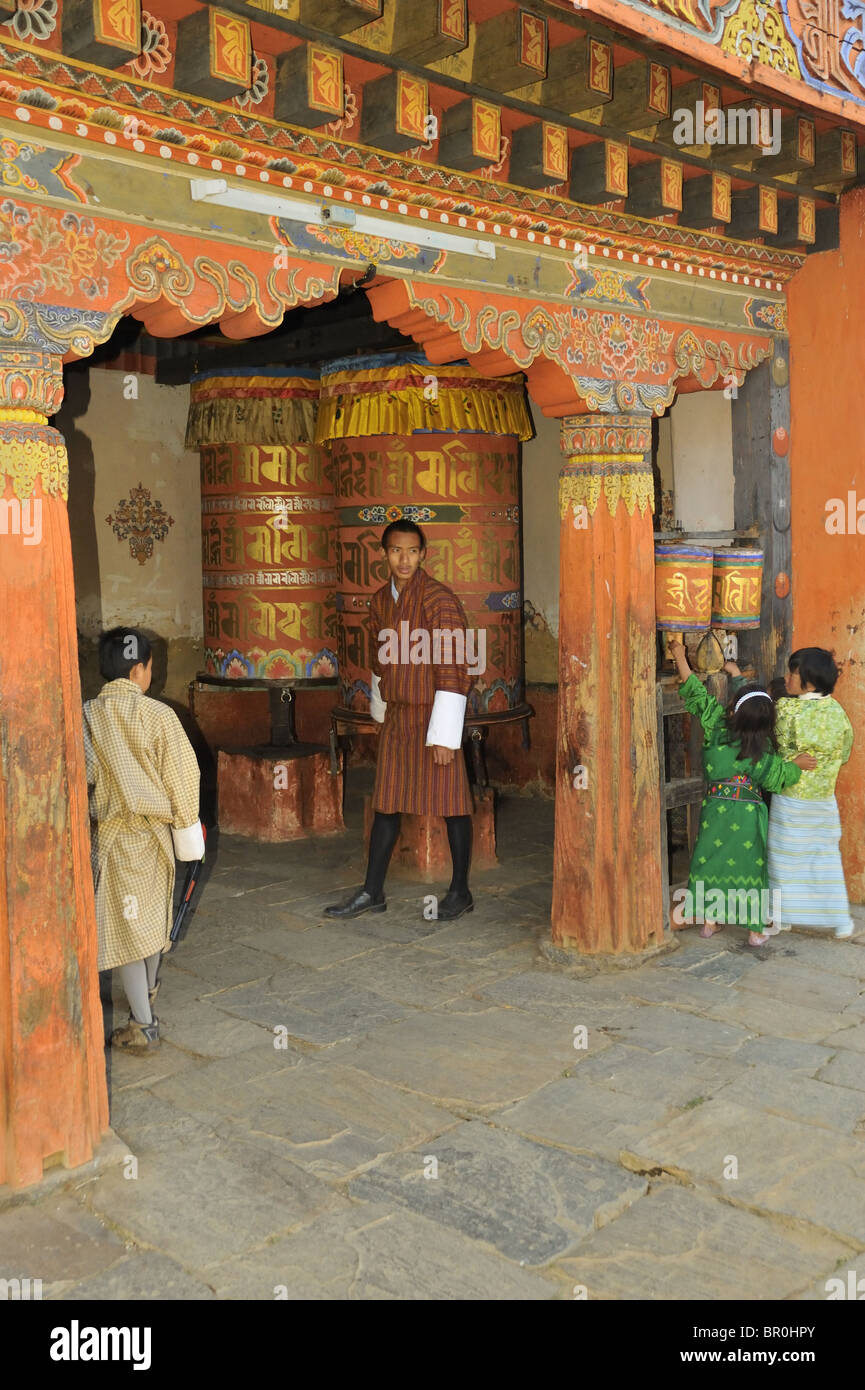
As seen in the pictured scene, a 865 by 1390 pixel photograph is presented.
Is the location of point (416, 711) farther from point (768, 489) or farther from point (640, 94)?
point (640, 94)

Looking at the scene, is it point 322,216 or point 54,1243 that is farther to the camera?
point 322,216

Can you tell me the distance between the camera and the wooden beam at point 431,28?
3.54m

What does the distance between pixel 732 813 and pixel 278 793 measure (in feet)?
9.58

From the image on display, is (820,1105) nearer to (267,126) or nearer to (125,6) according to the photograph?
(267,126)

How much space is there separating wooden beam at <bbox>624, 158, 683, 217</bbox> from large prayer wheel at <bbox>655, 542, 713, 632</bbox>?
1367mm

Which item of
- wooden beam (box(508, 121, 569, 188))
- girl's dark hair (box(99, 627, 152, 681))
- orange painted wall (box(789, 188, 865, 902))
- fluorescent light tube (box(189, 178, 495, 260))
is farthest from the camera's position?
orange painted wall (box(789, 188, 865, 902))

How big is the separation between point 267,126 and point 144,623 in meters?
4.96

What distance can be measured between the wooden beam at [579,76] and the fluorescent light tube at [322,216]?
1.78 feet

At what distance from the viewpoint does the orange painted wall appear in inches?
225

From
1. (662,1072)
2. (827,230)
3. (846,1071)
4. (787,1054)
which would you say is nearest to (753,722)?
(787,1054)

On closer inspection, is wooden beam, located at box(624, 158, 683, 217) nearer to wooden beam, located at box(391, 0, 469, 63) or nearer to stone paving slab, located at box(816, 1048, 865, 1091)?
wooden beam, located at box(391, 0, 469, 63)

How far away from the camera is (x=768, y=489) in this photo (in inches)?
230

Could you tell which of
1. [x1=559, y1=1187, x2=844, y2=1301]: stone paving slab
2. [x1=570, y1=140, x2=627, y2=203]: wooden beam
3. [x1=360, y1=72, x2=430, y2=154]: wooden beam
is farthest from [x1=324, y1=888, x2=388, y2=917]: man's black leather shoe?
[x1=360, y1=72, x2=430, y2=154]: wooden beam
